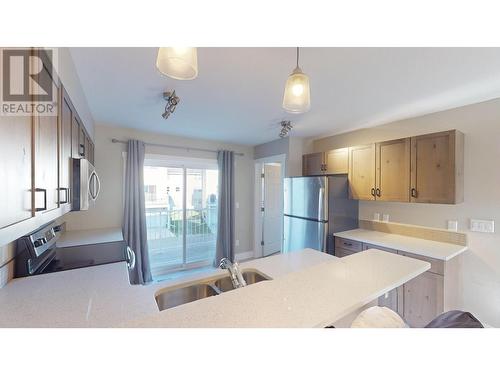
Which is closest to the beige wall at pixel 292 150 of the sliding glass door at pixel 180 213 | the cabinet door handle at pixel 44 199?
Answer: the sliding glass door at pixel 180 213

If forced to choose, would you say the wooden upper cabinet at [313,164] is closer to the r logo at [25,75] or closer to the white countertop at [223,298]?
the white countertop at [223,298]

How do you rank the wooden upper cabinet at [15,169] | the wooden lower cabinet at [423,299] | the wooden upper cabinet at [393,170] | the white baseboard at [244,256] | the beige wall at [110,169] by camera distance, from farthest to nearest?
the white baseboard at [244,256] < the beige wall at [110,169] < the wooden upper cabinet at [393,170] < the wooden lower cabinet at [423,299] < the wooden upper cabinet at [15,169]

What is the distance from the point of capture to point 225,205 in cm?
401

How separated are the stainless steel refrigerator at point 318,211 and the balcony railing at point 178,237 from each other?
167cm

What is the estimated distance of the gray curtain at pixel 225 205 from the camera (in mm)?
4000

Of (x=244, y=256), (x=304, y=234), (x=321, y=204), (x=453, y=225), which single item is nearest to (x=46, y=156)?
(x=321, y=204)

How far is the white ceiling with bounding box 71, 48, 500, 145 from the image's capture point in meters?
1.44

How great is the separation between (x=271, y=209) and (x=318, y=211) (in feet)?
5.78

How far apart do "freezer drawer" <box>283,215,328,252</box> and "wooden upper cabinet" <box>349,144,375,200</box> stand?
672mm

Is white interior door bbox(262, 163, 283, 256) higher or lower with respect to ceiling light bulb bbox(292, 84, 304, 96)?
lower

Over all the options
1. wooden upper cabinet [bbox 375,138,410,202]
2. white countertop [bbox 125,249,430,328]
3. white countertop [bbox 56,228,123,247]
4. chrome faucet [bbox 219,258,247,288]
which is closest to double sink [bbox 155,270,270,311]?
chrome faucet [bbox 219,258,247,288]

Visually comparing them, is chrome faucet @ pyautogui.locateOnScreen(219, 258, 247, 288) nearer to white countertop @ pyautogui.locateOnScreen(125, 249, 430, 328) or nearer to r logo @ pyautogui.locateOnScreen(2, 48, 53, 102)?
white countertop @ pyautogui.locateOnScreen(125, 249, 430, 328)

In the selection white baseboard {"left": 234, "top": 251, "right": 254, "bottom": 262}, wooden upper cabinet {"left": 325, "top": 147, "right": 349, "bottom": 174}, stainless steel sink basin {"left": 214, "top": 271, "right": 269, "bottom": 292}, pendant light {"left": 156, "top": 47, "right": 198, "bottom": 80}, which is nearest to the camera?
pendant light {"left": 156, "top": 47, "right": 198, "bottom": 80}
